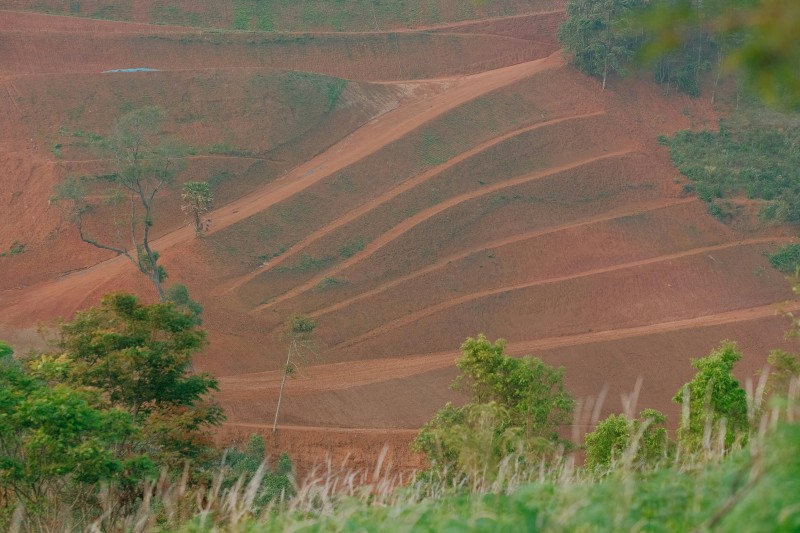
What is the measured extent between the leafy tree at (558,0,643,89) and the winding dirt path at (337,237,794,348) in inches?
526

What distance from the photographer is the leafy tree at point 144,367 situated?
13.5 m

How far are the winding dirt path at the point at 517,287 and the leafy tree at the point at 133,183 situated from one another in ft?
26.3

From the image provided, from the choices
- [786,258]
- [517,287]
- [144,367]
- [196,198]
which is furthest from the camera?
[786,258]

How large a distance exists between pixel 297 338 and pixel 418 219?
9.31 m

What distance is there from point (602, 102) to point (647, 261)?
13.7 m

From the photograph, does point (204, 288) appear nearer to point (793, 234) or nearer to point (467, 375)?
point (467, 375)

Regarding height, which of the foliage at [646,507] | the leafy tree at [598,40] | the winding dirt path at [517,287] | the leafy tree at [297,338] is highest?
the leafy tree at [598,40]

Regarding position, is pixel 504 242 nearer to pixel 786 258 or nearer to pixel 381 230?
pixel 381 230

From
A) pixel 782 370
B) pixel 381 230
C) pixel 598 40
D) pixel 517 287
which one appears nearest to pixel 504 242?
pixel 517 287

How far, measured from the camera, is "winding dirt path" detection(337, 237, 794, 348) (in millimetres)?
29719

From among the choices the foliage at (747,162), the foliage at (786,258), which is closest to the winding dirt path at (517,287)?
the foliage at (786,258)

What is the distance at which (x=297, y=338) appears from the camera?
27.6 metres

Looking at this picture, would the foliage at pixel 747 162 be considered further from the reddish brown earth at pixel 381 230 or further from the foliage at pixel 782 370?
the foliage at pixel 782 370

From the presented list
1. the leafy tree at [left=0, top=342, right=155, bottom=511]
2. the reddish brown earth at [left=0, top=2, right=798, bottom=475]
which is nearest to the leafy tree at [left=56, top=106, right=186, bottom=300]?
the reddish brown earth at [left=0, top=2, right=798, bottom=475]
